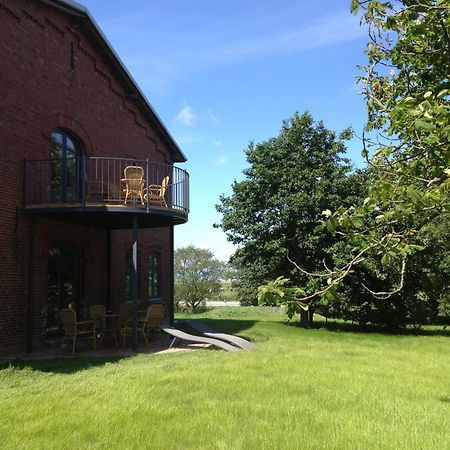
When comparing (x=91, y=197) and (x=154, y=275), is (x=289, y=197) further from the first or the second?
(x=91, y=197)

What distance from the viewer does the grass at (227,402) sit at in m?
5.50

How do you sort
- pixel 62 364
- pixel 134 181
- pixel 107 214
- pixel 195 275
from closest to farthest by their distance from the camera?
pixel 62 364 < pixel 107 214 < pixel 134 181 < pixel 195 275

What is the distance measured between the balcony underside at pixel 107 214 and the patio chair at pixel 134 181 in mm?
646

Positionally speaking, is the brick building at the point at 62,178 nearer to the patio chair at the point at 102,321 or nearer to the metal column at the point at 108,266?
the metal column at the point at 108,266

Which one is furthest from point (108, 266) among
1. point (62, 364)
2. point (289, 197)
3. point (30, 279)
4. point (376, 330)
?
point (376, 330)

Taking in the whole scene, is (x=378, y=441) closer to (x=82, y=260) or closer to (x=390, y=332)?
(x=82, y=260)

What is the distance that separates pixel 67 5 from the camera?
544 inches

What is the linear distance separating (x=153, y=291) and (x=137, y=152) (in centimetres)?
517

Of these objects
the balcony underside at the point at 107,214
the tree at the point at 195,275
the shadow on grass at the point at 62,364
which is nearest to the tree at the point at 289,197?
the balcony underside at the point at 107,214

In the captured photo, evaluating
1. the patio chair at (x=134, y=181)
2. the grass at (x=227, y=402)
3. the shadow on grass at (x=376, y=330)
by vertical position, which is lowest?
the shadow on grass at (x=376, y=330)

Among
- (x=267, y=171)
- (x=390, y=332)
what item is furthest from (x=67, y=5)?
(x=390, y=332)

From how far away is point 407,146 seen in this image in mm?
5250

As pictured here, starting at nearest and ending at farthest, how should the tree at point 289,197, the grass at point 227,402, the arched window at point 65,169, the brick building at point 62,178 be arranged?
the grass at point 227,402
the brick building at point 62,178
the arched window at point 65,169
the tree at point 289,197

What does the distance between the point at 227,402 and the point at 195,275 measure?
1434 inches
